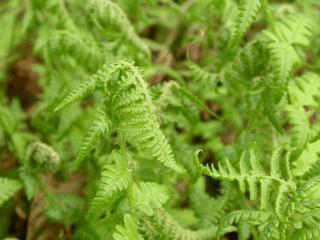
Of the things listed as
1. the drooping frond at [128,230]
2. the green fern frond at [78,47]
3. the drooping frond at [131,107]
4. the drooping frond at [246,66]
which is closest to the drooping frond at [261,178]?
the drooping frond at [131,107]

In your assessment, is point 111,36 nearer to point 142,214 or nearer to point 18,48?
point 142,214

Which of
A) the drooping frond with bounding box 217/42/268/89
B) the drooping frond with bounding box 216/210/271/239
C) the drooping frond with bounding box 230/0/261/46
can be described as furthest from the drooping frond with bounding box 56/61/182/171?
the drooping frond with bounding box 217/42/268/89

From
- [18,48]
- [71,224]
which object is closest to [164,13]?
[18,48]

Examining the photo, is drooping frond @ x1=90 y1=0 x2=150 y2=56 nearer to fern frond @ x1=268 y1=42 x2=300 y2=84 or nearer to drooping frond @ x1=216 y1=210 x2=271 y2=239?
fern frond @ x1=268 y1=42 x2=300 y2=84

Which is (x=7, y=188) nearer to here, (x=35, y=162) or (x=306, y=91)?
(x=35, y=162)

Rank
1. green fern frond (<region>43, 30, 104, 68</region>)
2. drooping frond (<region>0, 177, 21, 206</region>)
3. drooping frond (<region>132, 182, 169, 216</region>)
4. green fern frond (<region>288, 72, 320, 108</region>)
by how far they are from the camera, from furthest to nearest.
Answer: green fern frond (<region>43, 30, 104, 68</region>) < green fern frond (<region>288, 72, 320, 108</region>) < drooping frond (<region>0, 177, 21, 206</region>) < drooping frond (<region>132, 182, 169, 216</region>)

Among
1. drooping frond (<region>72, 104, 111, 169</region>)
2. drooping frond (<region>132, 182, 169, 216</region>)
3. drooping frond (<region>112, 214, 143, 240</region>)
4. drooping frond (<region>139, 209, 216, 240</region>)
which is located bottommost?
drooping frond (<region>139, 209, 216, 240</region>)
